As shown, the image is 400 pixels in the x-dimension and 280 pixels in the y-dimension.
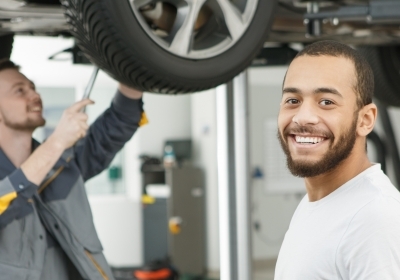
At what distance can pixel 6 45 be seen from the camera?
6.88 ft

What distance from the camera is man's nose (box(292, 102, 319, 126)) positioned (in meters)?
1.04

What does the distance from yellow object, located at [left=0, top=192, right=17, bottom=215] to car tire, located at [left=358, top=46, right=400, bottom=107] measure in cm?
157

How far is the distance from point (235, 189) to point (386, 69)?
2.81 feet

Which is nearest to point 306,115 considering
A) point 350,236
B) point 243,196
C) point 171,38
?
point 350,236

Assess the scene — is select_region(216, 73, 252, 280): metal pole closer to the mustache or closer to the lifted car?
the lifted car

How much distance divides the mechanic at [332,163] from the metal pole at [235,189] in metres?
1.12

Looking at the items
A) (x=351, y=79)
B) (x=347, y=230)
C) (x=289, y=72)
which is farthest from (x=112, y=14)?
(x=347, y=230)

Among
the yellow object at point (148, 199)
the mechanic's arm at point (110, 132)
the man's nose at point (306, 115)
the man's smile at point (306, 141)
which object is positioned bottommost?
Answer: the yellow object at point (148, 199)

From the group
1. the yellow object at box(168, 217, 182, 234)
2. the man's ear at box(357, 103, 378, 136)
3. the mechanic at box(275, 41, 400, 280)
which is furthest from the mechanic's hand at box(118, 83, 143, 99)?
the yellow object at box(168, 217, 182, 234)

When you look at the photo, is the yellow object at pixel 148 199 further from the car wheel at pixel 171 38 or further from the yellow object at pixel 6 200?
the car wheel at pixel 171 38

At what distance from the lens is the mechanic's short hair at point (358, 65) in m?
1.06

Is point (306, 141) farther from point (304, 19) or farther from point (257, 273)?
point (257, 273)

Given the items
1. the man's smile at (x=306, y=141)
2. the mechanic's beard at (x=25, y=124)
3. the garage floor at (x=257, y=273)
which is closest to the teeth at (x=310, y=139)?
the man's smile at (x=306, y=141)

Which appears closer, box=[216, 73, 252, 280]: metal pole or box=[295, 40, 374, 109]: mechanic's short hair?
box=[295, 40, 374, 109]: mechanic's short hair
